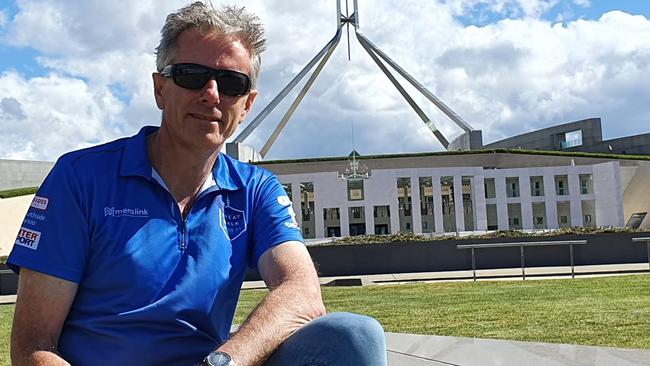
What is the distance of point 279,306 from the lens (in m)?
1.56

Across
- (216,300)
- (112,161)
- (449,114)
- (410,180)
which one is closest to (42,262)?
(112,161)

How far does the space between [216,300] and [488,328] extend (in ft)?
12.6

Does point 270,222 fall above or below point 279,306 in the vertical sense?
above

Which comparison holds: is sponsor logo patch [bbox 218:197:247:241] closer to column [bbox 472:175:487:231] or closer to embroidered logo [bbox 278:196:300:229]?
embroidered logo [bbox 278:196:300:229]

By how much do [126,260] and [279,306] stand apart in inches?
14.1

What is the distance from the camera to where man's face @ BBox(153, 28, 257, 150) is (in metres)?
1.68

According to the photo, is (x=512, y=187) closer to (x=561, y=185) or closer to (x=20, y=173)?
(x=561, y=185)

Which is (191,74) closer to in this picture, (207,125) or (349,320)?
(207,125)

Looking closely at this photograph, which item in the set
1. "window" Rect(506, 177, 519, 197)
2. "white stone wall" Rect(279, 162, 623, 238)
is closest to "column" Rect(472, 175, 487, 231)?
"white stone wall" Rect(279, 162, 623, 238)

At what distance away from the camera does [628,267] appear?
1291 centimetres

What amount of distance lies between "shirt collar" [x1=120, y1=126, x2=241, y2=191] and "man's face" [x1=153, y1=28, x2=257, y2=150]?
3.0 inches

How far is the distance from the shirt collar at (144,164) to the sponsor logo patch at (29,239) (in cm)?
23

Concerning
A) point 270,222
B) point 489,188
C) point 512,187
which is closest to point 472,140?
point 489,188

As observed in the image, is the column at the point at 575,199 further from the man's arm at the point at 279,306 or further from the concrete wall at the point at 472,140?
the man's arm at the point at 279,306
